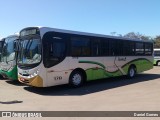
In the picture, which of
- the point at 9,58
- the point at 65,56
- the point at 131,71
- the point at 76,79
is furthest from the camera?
the point at 131,71

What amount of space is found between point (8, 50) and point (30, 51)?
3311 mm

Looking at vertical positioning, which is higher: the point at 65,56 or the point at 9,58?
the point at 65,56

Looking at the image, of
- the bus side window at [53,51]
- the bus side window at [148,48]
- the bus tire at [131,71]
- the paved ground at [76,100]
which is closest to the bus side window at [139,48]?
the bus side window at [148,48]

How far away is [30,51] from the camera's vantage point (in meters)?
12.1

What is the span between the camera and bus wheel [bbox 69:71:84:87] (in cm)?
1326

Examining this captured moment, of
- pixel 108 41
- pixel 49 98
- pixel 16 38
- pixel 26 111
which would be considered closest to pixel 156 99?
pixel 49 98

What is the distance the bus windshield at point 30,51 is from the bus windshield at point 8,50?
6.09 ft

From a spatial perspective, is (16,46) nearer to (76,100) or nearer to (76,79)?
(76,79)

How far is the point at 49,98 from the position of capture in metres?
10.7

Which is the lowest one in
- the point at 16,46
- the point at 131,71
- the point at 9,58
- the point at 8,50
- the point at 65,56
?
the point at 131,71

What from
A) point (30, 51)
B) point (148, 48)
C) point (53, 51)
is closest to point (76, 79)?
point (53, 51)

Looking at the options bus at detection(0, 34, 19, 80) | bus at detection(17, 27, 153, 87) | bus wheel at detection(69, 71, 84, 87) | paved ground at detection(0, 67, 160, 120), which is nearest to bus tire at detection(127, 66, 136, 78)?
bus at detection(17, 27, 153, 87)

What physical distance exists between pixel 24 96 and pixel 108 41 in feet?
22.9

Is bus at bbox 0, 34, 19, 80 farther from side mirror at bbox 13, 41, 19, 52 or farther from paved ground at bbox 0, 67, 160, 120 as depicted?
paved ground at bbox 0, 67, 160, 120
